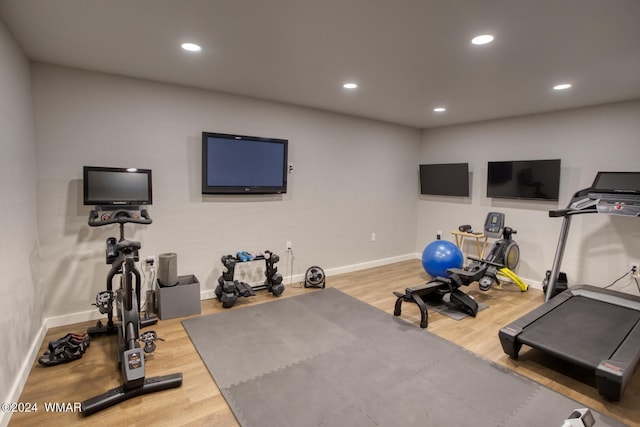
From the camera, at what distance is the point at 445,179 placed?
570 cm

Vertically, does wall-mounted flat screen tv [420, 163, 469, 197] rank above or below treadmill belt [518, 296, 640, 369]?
above

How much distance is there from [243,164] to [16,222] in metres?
2.22

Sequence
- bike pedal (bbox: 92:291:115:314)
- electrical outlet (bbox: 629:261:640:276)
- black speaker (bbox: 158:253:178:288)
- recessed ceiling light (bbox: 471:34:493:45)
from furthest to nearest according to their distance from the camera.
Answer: electrical outlet (bbox: 629:261:640:276), black speaker (bbox: 158:253:178:288), bike pedal (bbox: 92:291:115:314), recessed ceiling light (bbox: 471:34:493:45)

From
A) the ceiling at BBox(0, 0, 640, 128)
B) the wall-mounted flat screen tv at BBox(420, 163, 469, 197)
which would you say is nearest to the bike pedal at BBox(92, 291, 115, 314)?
the ceiling at BBox(0, 0, 640, 128)

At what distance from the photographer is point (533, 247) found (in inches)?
184

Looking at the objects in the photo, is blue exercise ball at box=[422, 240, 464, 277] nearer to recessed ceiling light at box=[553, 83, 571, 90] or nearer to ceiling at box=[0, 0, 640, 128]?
ceiling at box=[0, 0, 640, 128]

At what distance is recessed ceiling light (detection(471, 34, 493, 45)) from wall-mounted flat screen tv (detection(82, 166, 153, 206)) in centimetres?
305

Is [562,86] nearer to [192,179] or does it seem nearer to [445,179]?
[445,179]

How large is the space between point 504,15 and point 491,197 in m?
3.66

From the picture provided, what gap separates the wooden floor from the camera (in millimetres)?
2016

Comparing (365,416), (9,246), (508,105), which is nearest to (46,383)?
(9,246)

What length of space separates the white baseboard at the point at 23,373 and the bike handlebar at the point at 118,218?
1.10 m

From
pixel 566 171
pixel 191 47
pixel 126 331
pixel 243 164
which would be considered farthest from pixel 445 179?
pixel 126 331

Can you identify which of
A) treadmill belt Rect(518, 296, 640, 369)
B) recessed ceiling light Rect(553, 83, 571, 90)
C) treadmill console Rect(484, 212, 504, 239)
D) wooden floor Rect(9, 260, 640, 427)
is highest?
recessed ceiling light Rect(553, 83, 571, 90)
